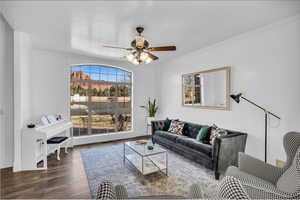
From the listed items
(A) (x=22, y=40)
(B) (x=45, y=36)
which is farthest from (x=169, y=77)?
(A) (x=22, y=40)

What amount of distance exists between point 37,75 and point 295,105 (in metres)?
5.59

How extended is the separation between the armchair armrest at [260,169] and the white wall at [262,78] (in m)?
1.15

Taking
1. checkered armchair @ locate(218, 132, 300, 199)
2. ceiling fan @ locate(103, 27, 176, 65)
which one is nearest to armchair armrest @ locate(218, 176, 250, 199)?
checkered armchair @ locate(218, 132, 300, 199)

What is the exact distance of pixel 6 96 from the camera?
10.0 feet

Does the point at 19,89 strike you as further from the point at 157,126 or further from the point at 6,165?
the point at 157,126

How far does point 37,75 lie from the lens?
3941 millimetres

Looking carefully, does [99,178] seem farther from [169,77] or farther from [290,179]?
[169,77]

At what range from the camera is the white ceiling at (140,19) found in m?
2.09

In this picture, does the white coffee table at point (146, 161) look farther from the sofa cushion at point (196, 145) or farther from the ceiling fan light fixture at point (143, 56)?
the ceiling fan light fixture at point (143, 56)

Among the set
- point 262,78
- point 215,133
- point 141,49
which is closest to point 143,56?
point 141,49

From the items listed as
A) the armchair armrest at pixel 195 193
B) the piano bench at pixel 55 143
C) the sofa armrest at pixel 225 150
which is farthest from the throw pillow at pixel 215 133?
the piano bench at pixel 55 143

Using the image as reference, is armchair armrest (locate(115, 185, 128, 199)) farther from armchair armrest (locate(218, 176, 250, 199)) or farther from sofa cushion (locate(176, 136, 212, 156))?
sofa cushion (locate(176, 136, 212, 156))

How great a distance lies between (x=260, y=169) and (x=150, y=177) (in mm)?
1649

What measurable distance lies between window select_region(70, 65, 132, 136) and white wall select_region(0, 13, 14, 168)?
157cm
